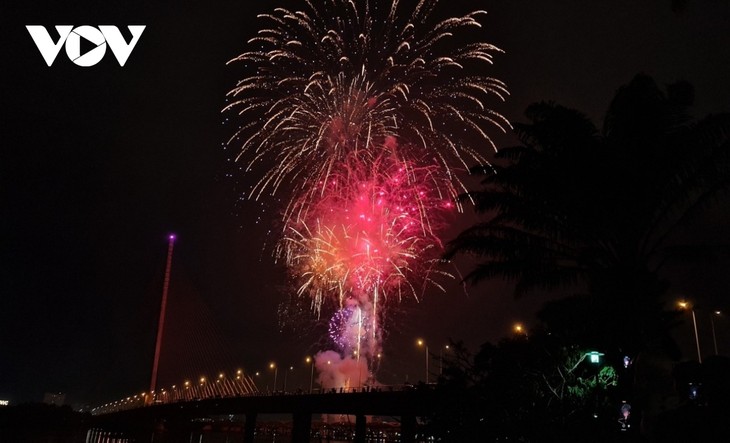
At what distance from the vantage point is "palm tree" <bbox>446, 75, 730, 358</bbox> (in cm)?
1809

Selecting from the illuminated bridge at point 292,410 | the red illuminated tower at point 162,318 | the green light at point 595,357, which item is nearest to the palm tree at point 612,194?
the green light at point 595,357

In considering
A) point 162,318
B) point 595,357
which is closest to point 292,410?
point 162,318

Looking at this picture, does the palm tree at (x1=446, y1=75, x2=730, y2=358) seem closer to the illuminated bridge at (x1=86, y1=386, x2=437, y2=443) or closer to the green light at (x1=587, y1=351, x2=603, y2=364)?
the green light at (x1=587, y1=351, x2=603, y2=364)

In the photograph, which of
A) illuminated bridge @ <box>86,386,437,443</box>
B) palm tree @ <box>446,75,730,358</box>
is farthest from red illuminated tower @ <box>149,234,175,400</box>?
palm tree @ <box>446,75,730,358</box>

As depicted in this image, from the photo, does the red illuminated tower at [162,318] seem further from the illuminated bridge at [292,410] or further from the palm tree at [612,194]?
the palm tree at [612,194]

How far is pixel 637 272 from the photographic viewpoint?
18297 millimetres

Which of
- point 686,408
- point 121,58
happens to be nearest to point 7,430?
point 121,58

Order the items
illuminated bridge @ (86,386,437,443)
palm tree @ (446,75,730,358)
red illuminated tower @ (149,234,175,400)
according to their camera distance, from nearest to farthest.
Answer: palm tree @ (446,75,730,358) < illuminated bridge @ (86,386,437,443) < red illuminated tower @ (149,234,175,400)

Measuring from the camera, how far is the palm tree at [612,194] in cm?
1809

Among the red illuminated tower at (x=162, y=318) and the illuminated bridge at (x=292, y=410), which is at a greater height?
the red illuminated tower at (x=162, y=318)

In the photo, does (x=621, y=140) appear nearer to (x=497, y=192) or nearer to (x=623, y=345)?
(x=497, y=192)

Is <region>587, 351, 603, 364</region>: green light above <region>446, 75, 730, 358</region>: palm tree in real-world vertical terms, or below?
below

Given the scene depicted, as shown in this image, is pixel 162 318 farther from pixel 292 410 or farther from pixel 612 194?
pixel 612 194

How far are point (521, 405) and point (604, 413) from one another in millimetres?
2317
